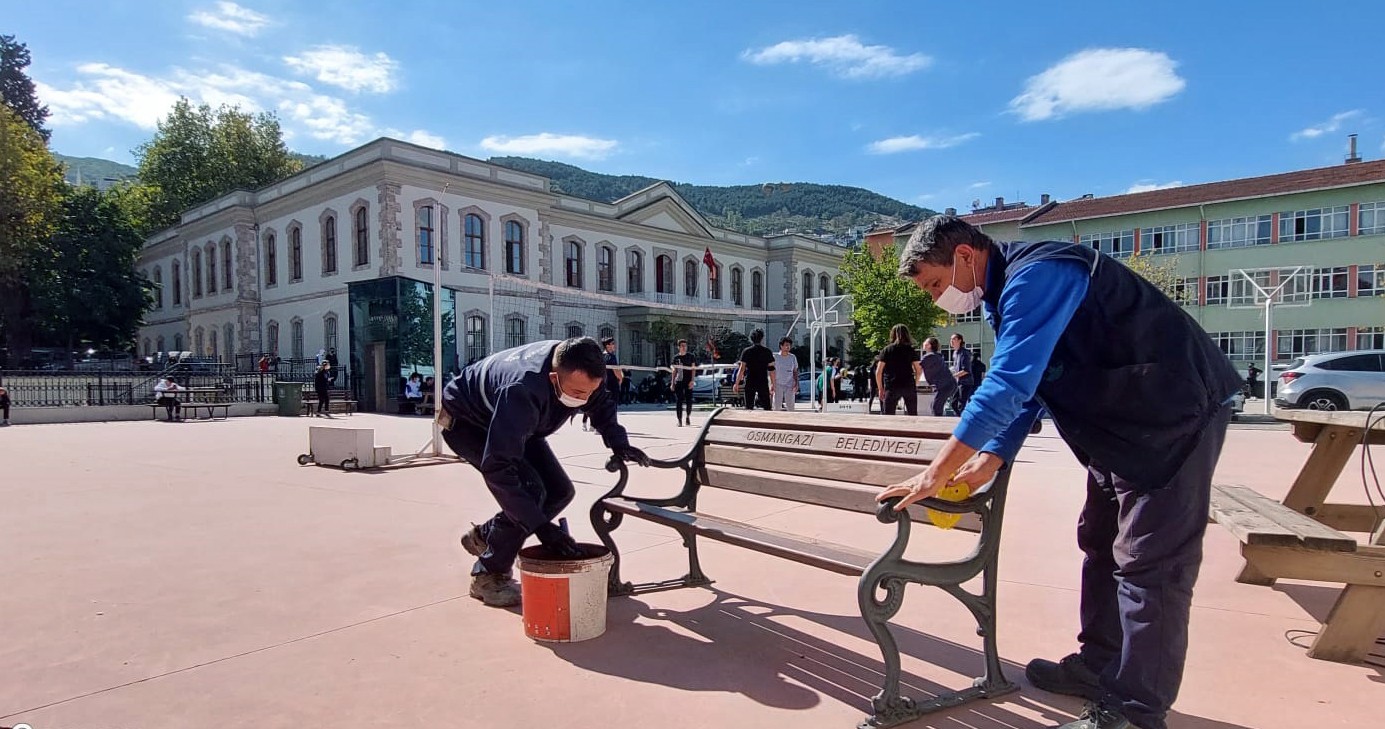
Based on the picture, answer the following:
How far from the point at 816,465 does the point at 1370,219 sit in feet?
157

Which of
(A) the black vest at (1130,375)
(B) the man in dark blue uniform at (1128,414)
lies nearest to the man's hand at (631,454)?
(B) the man in dark blue uniform at (1128,414)

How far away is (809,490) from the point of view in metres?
3.51

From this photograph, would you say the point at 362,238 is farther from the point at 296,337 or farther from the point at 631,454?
the point at 631,454

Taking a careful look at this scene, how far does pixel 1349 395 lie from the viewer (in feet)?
51.8

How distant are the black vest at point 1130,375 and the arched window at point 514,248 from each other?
31.5m

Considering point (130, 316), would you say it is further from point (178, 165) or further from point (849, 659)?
point (849, 659)

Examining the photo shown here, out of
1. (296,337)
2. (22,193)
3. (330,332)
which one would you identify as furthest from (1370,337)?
(22,193)

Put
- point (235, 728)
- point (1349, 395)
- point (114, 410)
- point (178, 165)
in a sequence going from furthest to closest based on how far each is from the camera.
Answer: point (178, 165), point (114, 410), point (1349, 395), point (235, 728)

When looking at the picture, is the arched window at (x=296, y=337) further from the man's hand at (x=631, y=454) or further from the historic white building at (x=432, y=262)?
the man's hand at (x=631, y=454)

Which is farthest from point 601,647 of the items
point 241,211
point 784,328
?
point 784,328

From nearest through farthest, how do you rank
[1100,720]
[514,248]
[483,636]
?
[1100,720], [483,636], [514,248]

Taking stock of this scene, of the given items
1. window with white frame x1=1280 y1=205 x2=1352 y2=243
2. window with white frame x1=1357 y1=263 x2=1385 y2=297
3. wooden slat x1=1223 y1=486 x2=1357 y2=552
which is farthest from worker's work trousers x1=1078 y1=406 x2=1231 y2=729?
window with white frame x1=1280 y1=205 x2=1352 y2=243

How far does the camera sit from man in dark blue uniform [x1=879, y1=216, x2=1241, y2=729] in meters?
2.24

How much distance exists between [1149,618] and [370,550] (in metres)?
4.53
